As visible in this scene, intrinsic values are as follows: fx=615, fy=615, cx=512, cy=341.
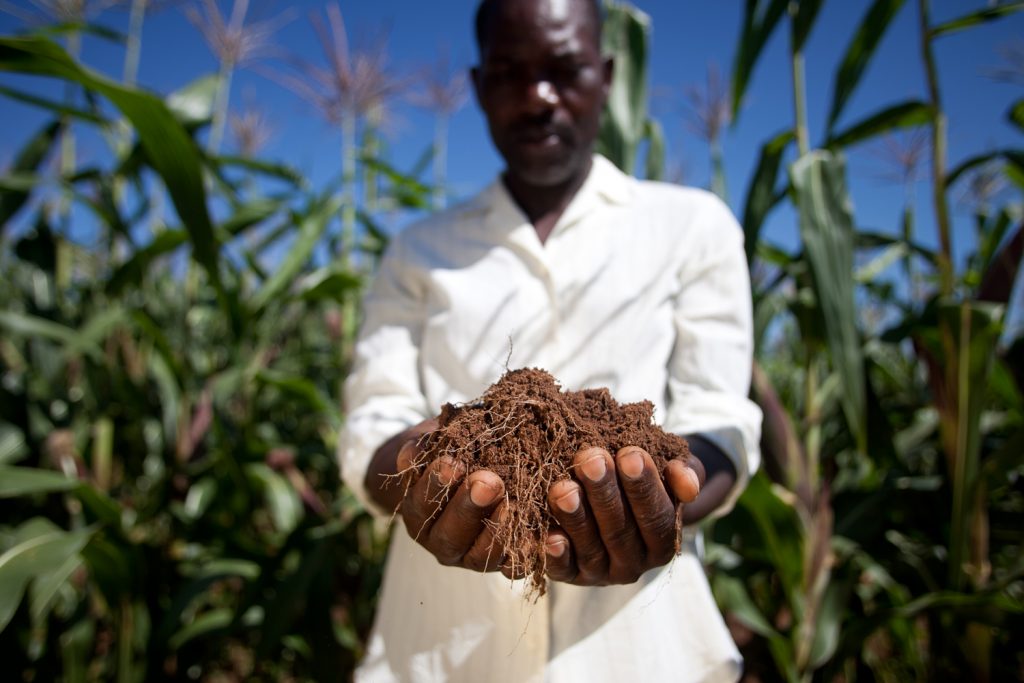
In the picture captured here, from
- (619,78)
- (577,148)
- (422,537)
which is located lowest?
(422,537)

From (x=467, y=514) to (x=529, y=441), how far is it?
0.30 feet

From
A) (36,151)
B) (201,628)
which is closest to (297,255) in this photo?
(36,151)

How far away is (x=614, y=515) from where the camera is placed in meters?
0.54

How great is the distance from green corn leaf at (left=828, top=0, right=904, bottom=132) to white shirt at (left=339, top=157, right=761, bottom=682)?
496 millimetres

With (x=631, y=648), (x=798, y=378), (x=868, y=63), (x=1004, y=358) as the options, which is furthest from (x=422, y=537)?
(x=798, y=378)

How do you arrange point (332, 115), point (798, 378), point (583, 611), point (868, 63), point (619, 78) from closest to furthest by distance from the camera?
point (583, 611) < point (868, 63) < point (619, 78) < point (332, 115) < point (798, 378)

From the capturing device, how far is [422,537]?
1.99 feet

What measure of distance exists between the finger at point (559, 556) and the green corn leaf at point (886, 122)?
99 cm

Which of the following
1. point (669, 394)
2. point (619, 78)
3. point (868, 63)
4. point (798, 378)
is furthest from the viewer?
point (798, 378)

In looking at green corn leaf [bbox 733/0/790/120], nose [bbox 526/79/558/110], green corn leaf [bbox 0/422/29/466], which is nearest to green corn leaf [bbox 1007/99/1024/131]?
green corn leaf [bbox 733/0/790/120]

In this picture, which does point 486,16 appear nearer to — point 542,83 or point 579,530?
point 542,83

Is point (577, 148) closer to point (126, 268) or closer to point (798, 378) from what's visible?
point (126, 268)

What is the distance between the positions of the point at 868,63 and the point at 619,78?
1.50 ft

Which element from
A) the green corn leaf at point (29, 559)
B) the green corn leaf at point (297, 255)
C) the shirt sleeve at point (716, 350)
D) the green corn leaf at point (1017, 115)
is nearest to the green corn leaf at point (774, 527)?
the shirt sleeve at point (716, 350)
